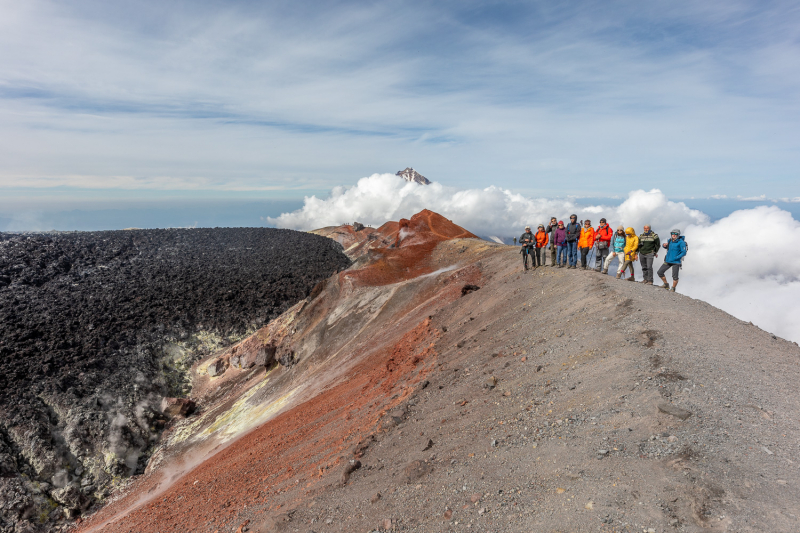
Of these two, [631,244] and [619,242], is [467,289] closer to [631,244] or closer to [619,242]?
[619,242]

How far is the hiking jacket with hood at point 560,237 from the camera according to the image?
17.7 m

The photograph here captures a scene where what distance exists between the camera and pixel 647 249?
15.3 m

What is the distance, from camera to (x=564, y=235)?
17.8m

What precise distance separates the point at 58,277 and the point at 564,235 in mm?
46667

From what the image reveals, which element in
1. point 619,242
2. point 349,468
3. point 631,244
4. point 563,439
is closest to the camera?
point 563,439

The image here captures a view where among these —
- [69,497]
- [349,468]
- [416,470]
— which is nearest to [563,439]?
[416,470]

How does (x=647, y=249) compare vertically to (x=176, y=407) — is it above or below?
above

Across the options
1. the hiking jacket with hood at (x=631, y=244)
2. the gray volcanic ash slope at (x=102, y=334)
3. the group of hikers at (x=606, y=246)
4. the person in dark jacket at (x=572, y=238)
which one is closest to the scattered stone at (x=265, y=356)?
the gray volcanic ash slope at (x=102, y=334)

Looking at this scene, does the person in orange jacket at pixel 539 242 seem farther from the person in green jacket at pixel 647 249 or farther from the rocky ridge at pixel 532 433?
the person in green jacket at pixel 647 249

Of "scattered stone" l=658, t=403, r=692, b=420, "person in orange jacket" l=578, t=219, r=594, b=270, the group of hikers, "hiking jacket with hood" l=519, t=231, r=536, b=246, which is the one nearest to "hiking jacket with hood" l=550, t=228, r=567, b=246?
the group of hikers

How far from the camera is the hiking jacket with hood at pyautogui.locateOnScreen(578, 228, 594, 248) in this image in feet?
55.5

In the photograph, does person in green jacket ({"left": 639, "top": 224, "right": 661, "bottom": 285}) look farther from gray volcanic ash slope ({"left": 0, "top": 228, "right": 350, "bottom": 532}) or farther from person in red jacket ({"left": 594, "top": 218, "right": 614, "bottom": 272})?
gray volcanic ash slope ({"left": 0, "top": 228, "right": 350, "bottom": 532})

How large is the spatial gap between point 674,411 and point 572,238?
11.3 m

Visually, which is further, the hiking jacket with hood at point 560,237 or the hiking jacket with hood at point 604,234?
the hiking jacket with hood at point 560,237
